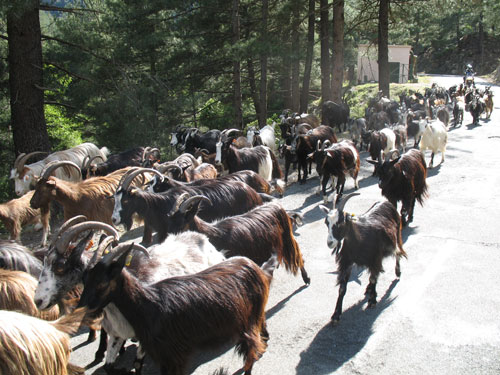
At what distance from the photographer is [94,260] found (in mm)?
3939

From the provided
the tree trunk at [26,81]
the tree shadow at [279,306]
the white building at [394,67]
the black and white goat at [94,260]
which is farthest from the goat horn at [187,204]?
the white building at [394,67]

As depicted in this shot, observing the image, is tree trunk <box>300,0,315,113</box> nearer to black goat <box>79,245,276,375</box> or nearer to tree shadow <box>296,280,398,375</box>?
tree shadow <box>296,280,398,375</box>

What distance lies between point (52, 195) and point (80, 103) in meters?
4.97

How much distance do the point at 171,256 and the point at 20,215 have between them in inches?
177

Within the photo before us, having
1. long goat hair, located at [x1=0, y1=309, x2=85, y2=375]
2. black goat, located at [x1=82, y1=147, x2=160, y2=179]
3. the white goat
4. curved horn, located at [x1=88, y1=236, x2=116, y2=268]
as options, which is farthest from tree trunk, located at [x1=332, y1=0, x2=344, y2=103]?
long goat hair, located at [x1=0, y1=309, x2=85, y2=375]

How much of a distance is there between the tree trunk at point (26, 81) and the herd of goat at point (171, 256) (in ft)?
2.37

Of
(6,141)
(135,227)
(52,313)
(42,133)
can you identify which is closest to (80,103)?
(42,133)

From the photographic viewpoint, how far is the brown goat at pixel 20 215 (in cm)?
815

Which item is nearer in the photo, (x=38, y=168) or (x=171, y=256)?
(x=171, y=256)

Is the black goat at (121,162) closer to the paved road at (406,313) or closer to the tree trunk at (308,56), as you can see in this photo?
the paved road at (406,313)

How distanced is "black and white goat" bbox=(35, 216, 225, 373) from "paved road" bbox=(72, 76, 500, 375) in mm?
935

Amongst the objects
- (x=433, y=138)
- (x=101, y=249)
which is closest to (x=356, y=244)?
(x=101, y=249)

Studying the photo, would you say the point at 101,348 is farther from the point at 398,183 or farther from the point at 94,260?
the point at 398,183

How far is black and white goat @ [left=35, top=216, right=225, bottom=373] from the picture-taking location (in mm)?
4211
